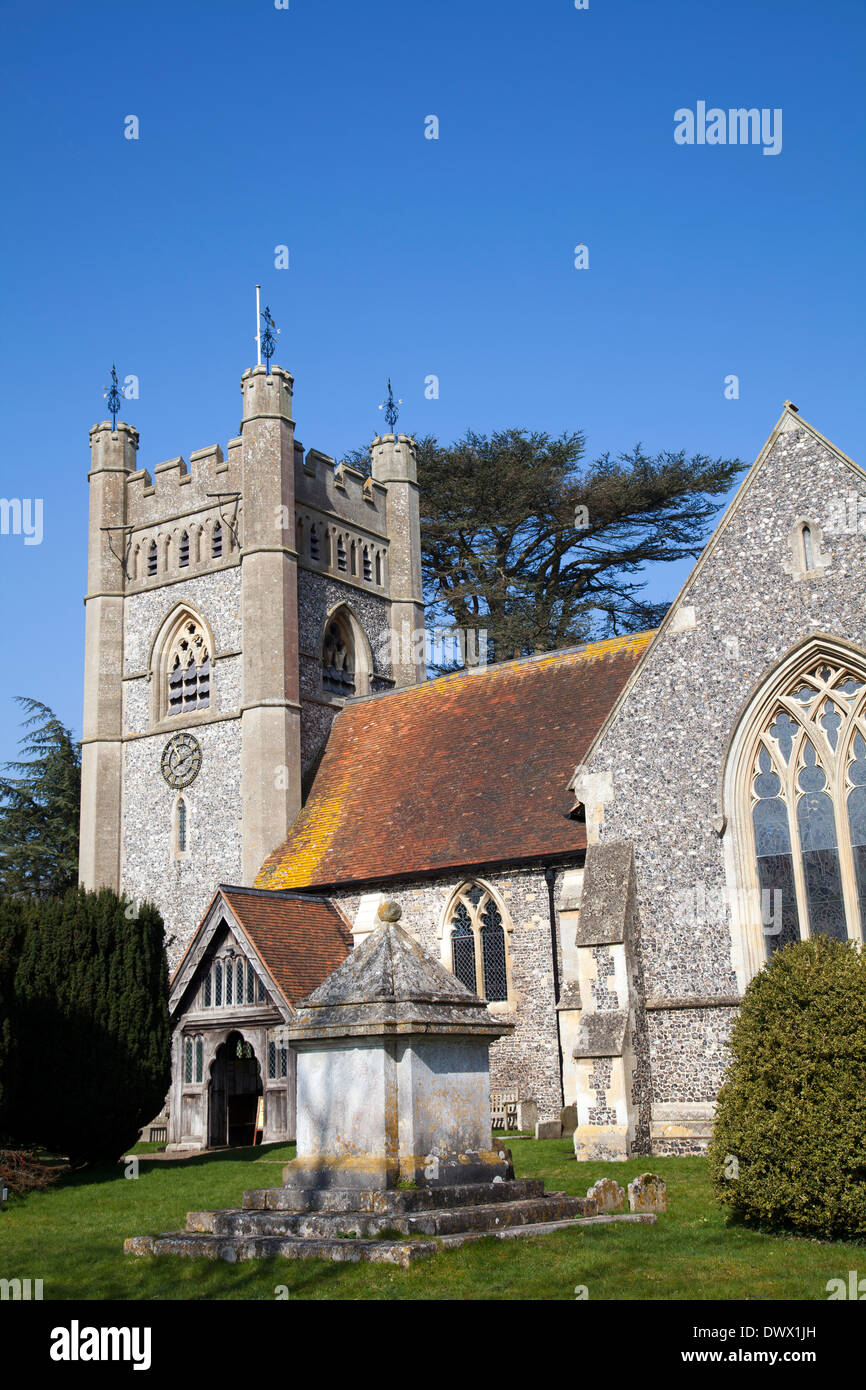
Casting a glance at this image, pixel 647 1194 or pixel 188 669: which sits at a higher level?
pixel 188 669

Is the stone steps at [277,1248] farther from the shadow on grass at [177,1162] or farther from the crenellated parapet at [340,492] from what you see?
the crenellated parapet at [340,492]

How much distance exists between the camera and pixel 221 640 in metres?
28.3

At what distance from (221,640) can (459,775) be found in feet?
24.0

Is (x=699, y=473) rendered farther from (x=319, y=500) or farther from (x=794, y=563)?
(x=794, y=563)

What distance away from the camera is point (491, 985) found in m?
21.1

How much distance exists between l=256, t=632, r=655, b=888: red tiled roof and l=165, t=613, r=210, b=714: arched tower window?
10.7ft

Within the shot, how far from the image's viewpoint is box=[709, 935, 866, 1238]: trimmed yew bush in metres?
9.62

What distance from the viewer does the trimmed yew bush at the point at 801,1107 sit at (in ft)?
31.6

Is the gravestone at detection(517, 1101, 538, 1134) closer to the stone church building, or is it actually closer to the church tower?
the stone church building

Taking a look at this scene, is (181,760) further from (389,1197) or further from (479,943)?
(389,1197)

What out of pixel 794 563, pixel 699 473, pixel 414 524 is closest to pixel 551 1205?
pixel 794 563

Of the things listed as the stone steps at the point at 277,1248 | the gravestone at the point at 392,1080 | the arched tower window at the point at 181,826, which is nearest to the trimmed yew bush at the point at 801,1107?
the gravestone at the point at 392,1080
